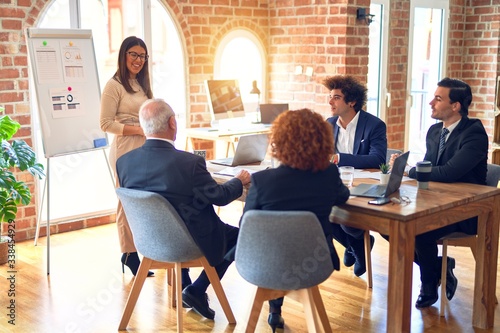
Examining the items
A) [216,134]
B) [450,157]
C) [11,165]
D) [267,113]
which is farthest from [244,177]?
[267,113]

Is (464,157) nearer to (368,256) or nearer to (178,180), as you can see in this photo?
(368,256)

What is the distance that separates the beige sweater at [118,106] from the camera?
4094mm

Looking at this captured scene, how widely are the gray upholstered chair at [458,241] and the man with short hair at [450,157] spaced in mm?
34

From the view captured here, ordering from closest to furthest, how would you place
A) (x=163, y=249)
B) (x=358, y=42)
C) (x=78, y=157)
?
1. (x=163, y=249)
2. (x=78, y=157)
3. (x=358, y=42)

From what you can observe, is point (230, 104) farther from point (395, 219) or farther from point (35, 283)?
point (395, 219)

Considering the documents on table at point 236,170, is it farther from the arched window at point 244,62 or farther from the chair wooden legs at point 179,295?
the arched window at point 244,62

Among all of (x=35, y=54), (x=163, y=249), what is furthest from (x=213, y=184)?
(x=35, y=54)

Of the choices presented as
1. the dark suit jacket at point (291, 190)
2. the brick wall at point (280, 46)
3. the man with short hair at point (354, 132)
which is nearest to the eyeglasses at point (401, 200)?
the dark suit jacket at point (291, 190)

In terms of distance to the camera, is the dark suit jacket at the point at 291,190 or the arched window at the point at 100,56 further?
the arched window at the point at 100,56

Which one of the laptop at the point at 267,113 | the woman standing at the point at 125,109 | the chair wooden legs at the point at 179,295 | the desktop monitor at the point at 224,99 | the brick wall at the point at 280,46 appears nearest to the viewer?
the chair wooden legs at the point at 179,295

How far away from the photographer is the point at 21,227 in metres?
4.97

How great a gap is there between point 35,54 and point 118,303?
5.99 feet

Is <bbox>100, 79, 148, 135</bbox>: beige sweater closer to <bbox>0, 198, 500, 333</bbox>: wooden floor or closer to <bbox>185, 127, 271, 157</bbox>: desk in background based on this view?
<bbox>0, 198, 500, 333</bbox>: wooden floor

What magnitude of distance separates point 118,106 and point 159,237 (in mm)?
1352
